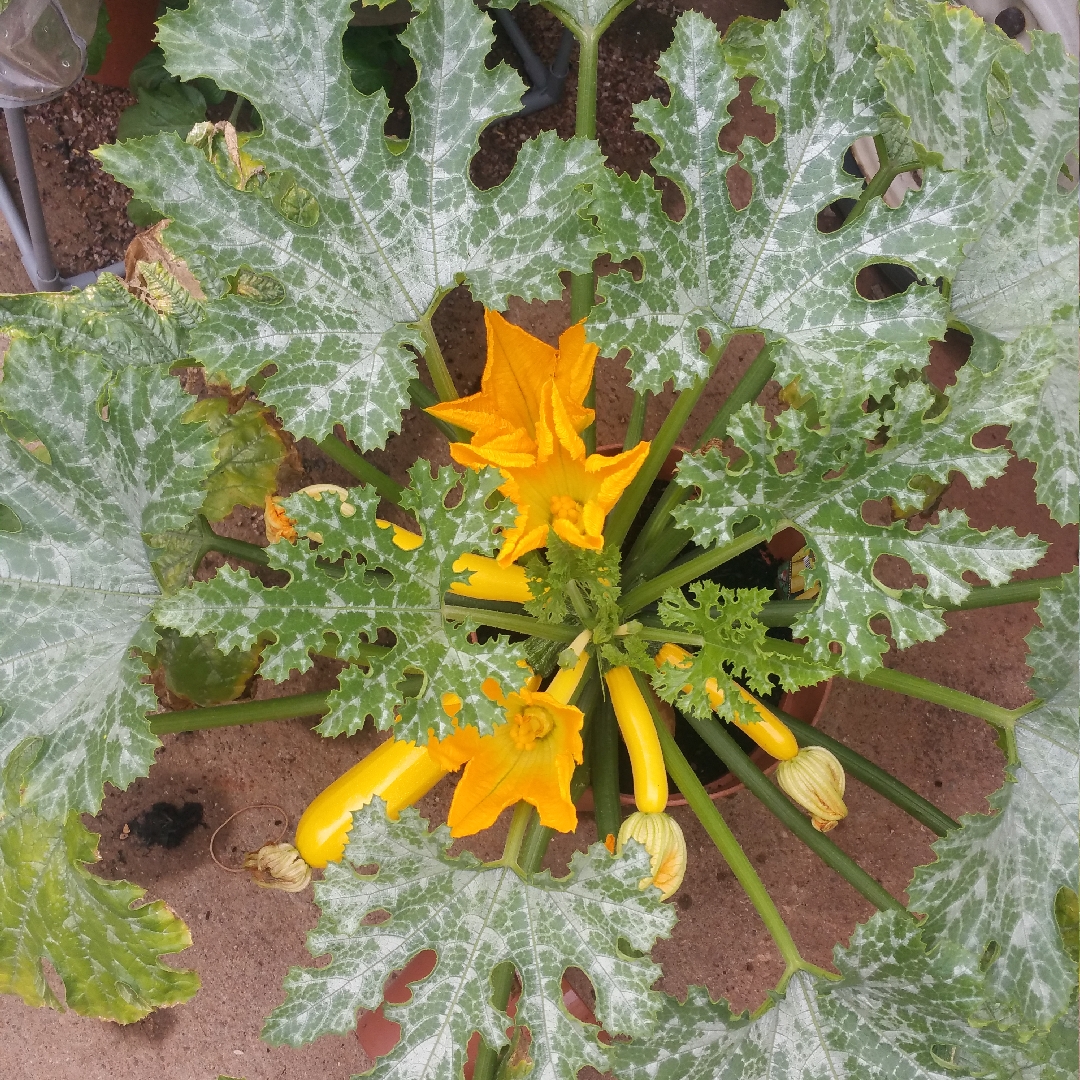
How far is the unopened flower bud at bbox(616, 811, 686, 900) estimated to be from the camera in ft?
3.49

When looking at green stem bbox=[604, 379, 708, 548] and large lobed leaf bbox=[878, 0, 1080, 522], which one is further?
green stem bbox=[604, 379, 708, 548]

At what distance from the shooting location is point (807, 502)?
3.09ft

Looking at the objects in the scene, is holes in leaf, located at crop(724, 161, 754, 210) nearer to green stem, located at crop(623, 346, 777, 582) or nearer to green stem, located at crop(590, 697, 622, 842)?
green stem, located at crop(623, 346, 777, 582)

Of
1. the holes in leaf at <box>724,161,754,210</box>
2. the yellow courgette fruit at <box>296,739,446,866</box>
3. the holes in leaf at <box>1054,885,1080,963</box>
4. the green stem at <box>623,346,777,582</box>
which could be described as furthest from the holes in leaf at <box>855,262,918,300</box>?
the yellow courgette fruit at <box>296,739,446,866</box>

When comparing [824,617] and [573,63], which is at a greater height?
[573,63]

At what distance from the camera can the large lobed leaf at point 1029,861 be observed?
0.97 metres

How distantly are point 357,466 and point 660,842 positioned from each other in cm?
56

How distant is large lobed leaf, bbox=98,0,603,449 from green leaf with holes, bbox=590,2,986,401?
2.7 inches

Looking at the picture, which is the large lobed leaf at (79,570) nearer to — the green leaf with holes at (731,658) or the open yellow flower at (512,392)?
the open yellow flower at (512,392)

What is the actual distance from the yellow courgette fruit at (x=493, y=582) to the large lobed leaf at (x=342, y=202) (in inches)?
6.8

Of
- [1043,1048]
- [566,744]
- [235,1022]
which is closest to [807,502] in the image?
[566,744]

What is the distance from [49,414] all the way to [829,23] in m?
0.85

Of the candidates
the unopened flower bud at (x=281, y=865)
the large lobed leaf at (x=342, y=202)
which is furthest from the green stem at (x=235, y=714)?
the large lobed leaf at (x=342, y=202)

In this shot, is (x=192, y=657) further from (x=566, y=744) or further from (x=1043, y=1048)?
(x=1043, y=1048)
